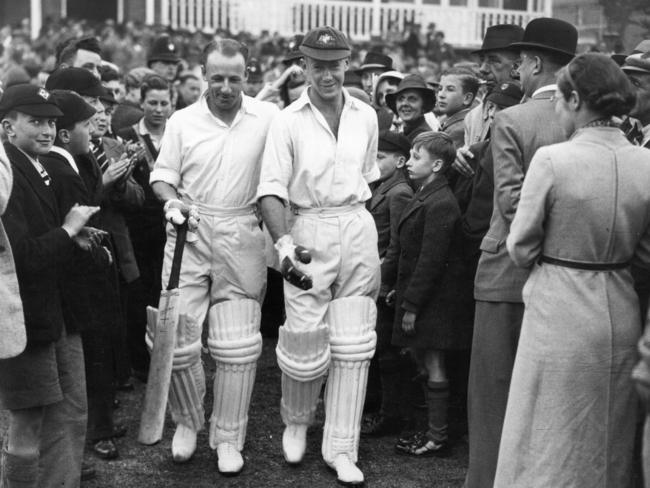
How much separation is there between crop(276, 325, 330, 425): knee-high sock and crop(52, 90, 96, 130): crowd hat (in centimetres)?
154

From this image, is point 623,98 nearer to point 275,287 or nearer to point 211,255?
point 211,255

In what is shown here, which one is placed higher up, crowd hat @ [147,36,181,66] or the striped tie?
crowd hat @ [147,36,181,66]

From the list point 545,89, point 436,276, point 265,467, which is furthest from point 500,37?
point 265,467

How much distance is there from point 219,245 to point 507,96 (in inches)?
71.4

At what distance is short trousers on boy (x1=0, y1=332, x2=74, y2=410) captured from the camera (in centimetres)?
421

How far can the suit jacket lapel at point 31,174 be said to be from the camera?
4.32 metres

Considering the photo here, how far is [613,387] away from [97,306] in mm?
2461

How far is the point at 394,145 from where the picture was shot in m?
6.35

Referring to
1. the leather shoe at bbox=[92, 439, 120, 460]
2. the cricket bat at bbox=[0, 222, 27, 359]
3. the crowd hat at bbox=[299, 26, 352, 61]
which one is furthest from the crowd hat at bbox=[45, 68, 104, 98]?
the cricket bat at bbox=[0, 222, 27, 359]

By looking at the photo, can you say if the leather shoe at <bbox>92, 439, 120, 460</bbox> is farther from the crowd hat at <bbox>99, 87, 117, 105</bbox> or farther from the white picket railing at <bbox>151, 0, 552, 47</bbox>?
the white picket railing at <bbox>151, 0, 552, 47</bbox>

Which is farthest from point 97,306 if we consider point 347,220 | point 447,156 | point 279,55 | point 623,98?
point 279,55

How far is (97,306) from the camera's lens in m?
4.87

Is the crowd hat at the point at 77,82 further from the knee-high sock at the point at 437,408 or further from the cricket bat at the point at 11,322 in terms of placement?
the knee-high sock at the point at 437,408

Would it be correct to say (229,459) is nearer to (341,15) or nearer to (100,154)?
(100,154)
